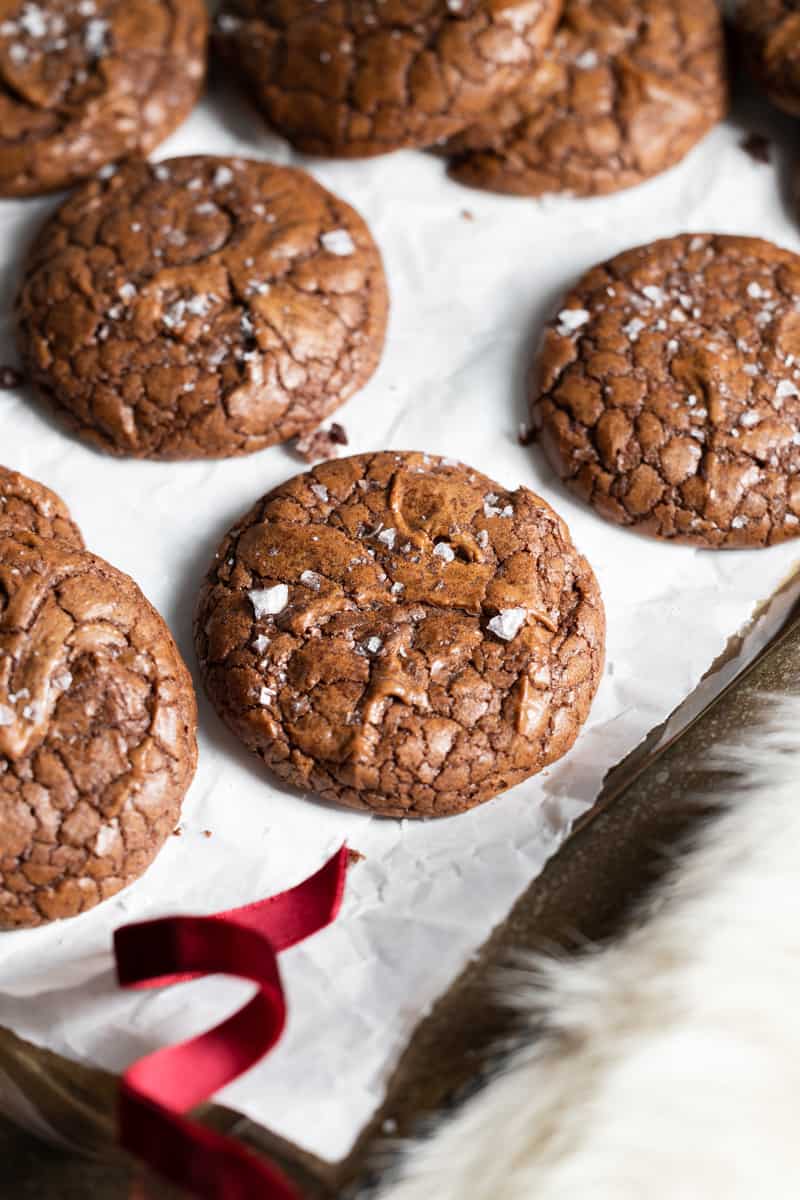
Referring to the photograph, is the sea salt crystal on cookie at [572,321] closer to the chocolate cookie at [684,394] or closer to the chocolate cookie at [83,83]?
the chocolate cookie at [684,394]

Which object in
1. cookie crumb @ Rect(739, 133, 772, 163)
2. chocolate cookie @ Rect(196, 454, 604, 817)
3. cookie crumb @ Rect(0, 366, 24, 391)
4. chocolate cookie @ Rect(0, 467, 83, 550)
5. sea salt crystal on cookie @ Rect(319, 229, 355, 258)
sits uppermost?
sea salt crystal on cookie @ Rect(319, 229, 355, 258)

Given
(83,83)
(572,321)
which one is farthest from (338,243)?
(83,83)

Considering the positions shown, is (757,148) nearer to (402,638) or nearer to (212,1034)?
(402,638)

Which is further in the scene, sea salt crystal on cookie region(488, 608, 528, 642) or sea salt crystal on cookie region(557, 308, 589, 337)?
sea salt crystal on cookie region(557, 308, 589, 337)

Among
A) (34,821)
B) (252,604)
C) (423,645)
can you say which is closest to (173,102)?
(252,604)

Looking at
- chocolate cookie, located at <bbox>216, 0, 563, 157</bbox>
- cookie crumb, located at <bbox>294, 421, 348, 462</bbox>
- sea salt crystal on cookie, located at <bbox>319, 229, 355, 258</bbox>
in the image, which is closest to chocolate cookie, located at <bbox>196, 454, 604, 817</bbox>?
cookie crumb, located at <bbox>294, 421, 348, 462</bbox>

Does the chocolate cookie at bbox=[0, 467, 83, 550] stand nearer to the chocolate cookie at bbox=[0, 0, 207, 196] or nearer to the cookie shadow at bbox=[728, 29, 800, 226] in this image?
the chocolate cookie at bbox=[0, 0, 207, 196]
